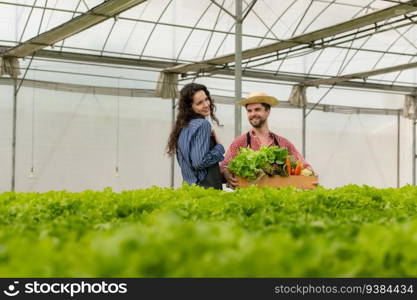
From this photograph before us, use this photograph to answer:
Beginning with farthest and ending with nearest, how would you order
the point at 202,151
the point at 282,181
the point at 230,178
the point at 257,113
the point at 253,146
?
the point at 253,146 < the point at 257,113 < the point at 230,178 < the point at 282,181 < the point at 202,151

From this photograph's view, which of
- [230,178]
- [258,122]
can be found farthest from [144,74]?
[230,178]

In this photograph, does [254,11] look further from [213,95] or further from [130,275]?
[130,275]

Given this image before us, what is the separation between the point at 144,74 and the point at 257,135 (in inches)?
473

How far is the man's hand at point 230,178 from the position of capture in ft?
21.3

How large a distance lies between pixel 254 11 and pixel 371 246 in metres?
16.3

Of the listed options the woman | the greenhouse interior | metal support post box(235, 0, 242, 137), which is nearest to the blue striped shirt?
the woman

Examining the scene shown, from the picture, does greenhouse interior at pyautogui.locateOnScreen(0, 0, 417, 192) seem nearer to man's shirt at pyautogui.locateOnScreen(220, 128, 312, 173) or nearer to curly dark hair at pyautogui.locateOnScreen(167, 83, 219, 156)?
man's shirt at pyautogui.locateOnScreen(220, 128, 312, 173)

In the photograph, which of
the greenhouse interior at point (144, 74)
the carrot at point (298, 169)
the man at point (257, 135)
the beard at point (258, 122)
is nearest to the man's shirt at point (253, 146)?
the man at point (257, 135)

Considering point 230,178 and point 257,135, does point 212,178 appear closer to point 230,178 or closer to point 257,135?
point 230,178

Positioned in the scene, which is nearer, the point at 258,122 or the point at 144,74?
the point at 258,122

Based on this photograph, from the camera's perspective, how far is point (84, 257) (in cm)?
162

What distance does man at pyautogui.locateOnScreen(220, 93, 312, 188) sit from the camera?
22.4 feet

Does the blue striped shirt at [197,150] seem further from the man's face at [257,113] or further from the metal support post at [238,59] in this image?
the metal support post at [238,59]

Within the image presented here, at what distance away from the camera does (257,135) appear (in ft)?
23.3
